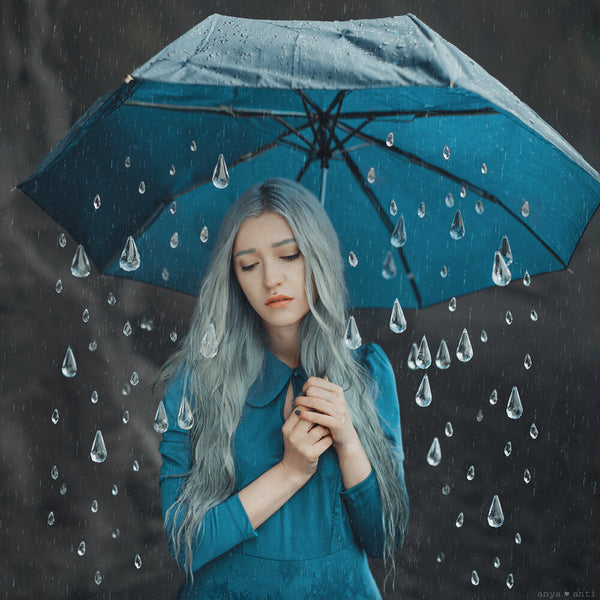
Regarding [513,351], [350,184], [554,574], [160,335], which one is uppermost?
[350,184]

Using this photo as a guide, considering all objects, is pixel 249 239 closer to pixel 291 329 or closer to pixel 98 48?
pixel 291 329

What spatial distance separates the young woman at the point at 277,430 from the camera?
1.23 metres

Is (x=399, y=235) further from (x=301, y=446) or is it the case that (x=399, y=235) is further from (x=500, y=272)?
(x=301, y=446)

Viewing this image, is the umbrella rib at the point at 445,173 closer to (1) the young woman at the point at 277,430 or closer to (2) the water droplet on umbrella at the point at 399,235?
(2) the water droplet on umbrella at the point at 399,235

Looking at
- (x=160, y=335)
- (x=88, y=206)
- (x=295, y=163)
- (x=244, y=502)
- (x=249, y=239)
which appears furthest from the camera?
(x=160, y=335)

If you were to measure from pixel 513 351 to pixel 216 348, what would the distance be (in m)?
2.09

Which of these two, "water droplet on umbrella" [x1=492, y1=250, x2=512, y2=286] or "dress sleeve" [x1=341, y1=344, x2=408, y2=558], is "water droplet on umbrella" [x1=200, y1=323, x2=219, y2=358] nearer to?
"dress sleeve" [x1=341, y1=344, x2=408, y2=558]

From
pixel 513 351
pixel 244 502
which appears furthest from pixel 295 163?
pixel 513 351

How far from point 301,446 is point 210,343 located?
331mm

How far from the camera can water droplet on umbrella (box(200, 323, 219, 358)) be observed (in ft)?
4.60

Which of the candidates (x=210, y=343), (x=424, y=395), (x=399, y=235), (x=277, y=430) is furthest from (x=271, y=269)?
(x=424, y=395)

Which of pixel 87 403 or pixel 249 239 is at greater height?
pixel 249 239

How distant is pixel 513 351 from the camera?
10.3 ft

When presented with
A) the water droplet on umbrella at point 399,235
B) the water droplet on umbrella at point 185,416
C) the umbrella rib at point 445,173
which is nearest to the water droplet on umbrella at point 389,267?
the water droplet on umbrella at point 399,235
